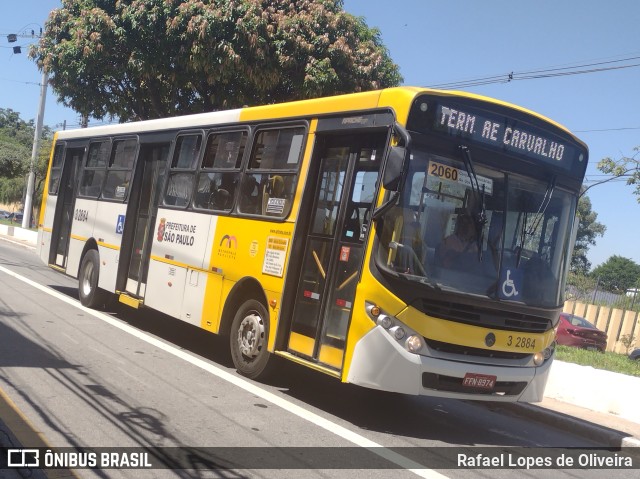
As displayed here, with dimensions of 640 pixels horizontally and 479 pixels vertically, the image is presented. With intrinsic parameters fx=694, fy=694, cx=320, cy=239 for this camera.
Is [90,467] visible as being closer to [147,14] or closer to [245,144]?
[245,144]

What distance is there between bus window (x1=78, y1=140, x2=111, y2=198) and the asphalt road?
3.19m

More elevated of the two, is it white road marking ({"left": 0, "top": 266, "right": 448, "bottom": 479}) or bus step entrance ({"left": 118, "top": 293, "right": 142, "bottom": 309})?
bus step entrance ({"left": 118, "top": 293, "right": 142, "bottom": 309})

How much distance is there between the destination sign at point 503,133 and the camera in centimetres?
692

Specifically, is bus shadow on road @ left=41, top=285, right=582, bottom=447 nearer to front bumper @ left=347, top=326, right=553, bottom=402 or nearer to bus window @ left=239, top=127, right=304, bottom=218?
front bumper @ left=347, top=326, right=553, bottom=402

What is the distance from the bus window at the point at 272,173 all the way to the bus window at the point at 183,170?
5.29 feet

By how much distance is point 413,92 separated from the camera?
22.5 ft

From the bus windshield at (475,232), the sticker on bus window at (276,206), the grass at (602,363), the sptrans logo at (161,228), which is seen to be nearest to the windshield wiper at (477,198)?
the bus windshield at (475,232)

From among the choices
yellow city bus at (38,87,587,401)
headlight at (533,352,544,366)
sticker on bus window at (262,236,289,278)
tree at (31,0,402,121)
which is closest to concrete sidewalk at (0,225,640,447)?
yellow city bus at (38,87,587,401)

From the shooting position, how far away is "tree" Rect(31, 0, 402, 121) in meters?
16.4

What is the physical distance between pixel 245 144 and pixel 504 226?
12.4 feet

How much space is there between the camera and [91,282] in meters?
13.0

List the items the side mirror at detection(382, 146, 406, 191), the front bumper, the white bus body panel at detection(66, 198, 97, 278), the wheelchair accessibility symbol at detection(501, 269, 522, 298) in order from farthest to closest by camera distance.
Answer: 1. the white bus body panel at detection(66, 198, 97, 278)
2. the wheelchair accessibility symbol at detection(501, 269, 522, 298)
3. the front bumper
4. the side mirror at detection(382, 146, 406, 191)

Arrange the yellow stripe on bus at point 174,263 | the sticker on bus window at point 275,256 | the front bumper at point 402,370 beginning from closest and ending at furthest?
the front bumper at point 402,370
the sticker on bus window at point 275,256
the yellow stripe on bus at point 174,263

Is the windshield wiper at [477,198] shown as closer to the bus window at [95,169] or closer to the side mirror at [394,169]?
the side mirror at [394,169]
